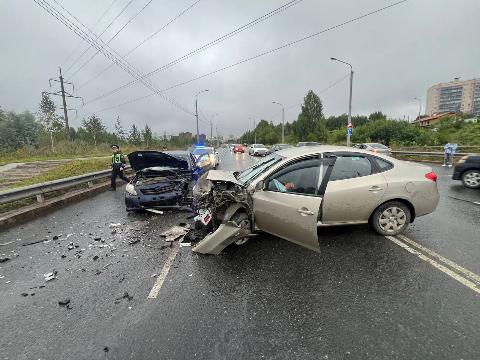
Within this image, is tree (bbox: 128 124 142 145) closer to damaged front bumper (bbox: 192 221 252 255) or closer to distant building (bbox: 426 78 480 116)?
damaged front bumper (bbox: 192 221 252 255)

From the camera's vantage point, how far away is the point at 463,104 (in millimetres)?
101188

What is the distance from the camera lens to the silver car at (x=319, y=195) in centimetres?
408

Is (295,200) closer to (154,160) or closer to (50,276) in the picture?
(50,276)

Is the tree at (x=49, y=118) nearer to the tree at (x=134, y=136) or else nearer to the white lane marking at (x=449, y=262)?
the tree at (x=134, y=136)

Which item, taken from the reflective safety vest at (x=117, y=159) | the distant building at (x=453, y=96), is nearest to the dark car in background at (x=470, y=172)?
the reflective safety vest at (x=117, y=159)

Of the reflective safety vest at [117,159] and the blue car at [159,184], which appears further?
the reflective safety vest at [117,159]

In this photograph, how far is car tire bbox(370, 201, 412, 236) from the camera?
4.59 meters

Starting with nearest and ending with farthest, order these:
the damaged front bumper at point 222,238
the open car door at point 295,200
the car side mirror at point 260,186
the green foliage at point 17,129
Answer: the open car door at point 295,200 < the damaged front bumper at point 222,238 < the car side mirror at point 260,186 < the green foliage at point 17,129

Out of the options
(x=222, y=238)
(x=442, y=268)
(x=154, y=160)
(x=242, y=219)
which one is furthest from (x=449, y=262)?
(x=154, y=160)

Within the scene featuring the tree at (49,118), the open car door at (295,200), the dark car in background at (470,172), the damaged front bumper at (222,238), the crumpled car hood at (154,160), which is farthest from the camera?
the tree at (49,118)

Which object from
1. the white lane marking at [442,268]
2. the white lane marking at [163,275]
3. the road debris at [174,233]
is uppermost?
the white lane marking at [442,268]

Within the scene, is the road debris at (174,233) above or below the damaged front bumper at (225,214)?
below

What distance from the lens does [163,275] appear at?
3729 millimetres

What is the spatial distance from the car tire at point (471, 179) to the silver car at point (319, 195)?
6.00 m
